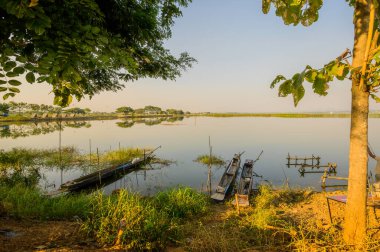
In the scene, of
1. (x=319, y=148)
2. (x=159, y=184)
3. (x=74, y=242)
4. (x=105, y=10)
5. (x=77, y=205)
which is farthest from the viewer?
(x=319, y=148)

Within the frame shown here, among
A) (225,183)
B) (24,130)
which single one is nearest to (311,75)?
(225,183)

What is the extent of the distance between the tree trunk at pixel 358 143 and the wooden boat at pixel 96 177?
12.5 meters

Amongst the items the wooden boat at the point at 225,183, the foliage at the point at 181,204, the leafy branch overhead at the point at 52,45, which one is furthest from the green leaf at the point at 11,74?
the wooden boat at the point at 225,183

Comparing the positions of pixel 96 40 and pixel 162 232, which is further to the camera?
pixel 162 232

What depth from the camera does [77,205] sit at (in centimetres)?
840

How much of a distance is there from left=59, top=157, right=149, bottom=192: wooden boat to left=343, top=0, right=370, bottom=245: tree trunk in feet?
41.1

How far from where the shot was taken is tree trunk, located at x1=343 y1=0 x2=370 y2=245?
9.32 feet

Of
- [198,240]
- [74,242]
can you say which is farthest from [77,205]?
[198,240]

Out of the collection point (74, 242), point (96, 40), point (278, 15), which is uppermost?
point (278, 15)

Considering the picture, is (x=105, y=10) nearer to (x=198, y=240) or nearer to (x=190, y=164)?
(x=198, y=240)

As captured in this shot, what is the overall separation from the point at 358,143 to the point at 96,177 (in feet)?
52.1

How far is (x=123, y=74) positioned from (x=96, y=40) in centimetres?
792

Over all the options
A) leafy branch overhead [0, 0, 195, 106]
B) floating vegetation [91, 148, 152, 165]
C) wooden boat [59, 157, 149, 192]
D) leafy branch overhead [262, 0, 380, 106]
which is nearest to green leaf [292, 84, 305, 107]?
leafy branch overhead [262, 0, 380, 106]

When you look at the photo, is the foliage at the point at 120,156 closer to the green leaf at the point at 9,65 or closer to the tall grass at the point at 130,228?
the tall grass at the point at 130,228
